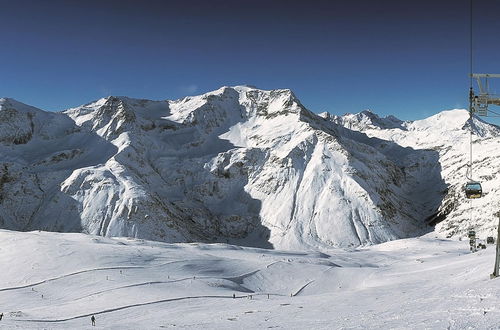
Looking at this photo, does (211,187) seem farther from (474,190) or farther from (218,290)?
(474,190)

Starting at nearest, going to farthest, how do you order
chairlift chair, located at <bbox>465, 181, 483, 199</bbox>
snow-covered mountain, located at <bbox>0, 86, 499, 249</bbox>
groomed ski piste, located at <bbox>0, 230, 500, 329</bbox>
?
groomed ski piste, located at <bbox>0, 230, 500, 329</bbox> < chairlift chair, located at <bbox>465, 181, 483, 199</bbox> < snow-covered mountain, located at <bbox>0, 86, 499, 249</bbox>

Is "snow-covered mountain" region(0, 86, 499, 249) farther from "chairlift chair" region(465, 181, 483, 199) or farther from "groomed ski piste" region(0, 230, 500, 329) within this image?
"chairlift chair" region(465, 181, 483, 199)

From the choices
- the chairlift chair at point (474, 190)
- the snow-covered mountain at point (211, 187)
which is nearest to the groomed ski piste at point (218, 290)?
the chairlift chair at point (474, 190)

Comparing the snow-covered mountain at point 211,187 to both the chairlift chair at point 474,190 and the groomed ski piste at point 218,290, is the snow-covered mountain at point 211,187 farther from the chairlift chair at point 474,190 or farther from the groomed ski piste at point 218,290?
the chairlift chair at point 474,190

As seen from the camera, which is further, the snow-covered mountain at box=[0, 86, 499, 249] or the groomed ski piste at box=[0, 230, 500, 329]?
the snow-covered mountain at box=[0, 86, 499, 249]

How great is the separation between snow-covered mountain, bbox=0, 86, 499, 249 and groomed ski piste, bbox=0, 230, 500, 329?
61208 millimetres

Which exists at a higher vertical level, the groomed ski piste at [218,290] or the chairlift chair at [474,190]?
the chairlift chair at [474,190]

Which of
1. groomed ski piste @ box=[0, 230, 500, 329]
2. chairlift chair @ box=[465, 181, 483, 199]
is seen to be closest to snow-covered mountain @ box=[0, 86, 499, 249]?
groomed ski piste @ box=[0, 230, 500, 329]

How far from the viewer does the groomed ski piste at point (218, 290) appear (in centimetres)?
2150

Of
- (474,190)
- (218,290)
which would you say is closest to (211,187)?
(218,290)

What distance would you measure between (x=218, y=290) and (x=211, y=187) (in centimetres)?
13006

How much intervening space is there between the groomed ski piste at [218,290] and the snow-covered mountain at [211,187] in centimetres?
6121

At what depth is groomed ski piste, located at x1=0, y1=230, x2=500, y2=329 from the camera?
21500 millimetres

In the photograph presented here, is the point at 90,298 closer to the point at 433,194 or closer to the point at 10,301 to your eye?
the point at 10,301
